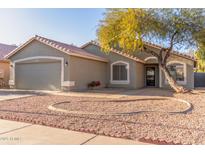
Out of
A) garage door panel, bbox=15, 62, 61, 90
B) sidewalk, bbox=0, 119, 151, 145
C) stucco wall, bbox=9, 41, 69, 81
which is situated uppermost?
stucco wall, bbox=9, 41, 69, 81

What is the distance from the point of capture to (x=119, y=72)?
20.7m

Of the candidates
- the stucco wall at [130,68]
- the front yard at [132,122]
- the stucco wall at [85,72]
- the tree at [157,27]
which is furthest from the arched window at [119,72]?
the front yard at [132,122]

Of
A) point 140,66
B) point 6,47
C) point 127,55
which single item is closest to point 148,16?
point 127,55

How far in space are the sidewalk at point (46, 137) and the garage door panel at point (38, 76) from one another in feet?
34.3

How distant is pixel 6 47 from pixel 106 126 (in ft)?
79.9

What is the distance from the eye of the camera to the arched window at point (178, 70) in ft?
67.5

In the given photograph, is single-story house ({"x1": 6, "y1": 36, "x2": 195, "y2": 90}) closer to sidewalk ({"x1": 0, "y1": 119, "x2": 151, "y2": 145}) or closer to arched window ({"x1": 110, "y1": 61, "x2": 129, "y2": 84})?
arched window ({"x1": 110, "y1": 61, "x2": 129, "y2": 84})

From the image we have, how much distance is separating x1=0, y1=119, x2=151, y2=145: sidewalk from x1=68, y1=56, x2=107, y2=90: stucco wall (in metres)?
10.1

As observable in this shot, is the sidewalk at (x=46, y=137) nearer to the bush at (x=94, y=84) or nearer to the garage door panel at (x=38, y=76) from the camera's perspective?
the garage door panel at (x=38, y=76)

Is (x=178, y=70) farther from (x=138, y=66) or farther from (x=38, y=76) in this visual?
(x=38, y=76)

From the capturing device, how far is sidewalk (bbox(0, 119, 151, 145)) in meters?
4.90

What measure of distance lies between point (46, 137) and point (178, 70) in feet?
58.5

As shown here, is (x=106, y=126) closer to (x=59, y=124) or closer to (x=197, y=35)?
(x=59, y=124)

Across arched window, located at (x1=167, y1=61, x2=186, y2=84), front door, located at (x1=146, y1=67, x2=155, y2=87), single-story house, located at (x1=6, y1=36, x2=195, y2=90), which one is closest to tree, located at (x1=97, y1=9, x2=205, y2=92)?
single-story house, located at (x1=6, y1=36, x2=195, y2=90)
